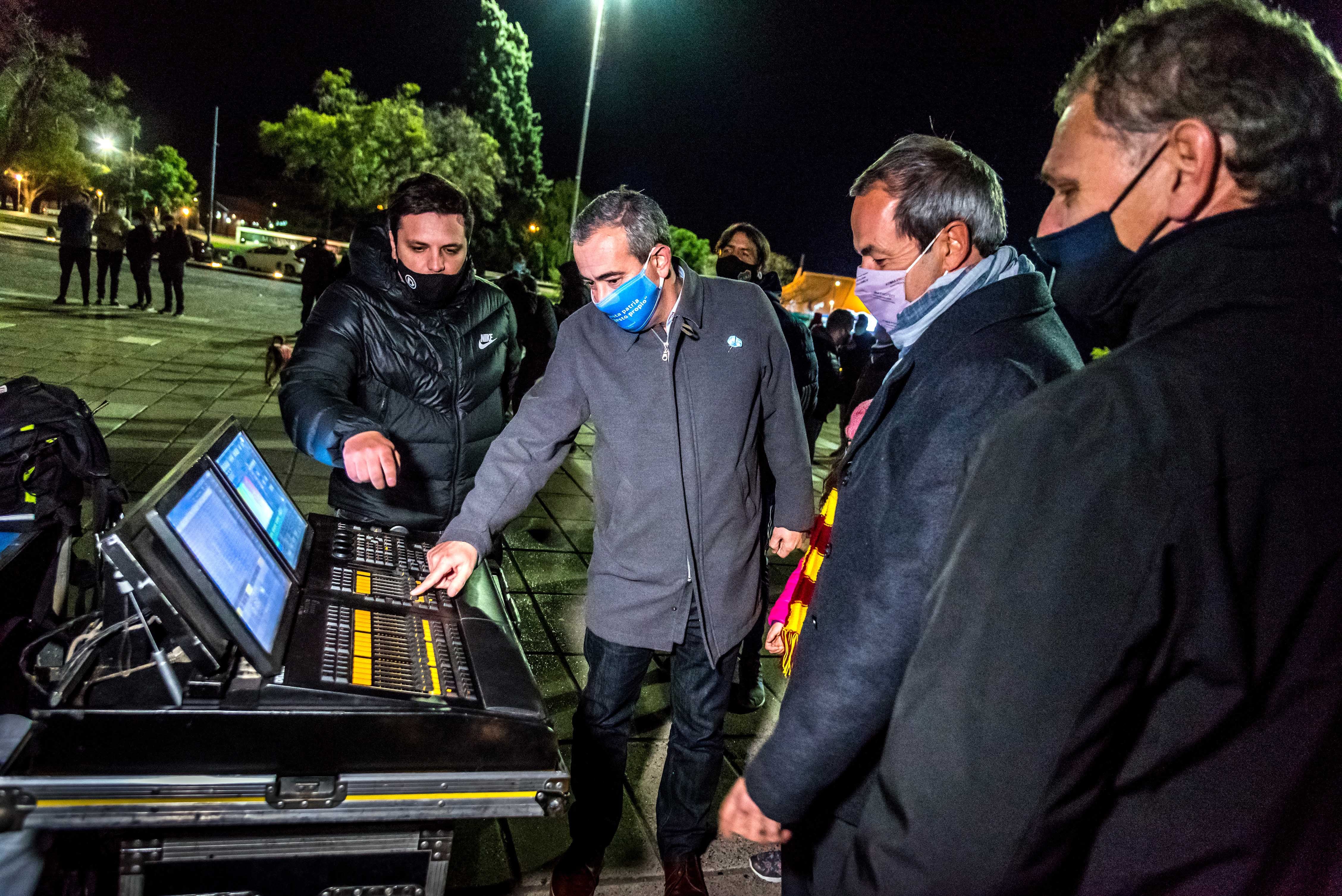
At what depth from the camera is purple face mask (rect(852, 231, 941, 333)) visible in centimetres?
174

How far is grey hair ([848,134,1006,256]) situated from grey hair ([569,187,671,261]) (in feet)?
2.30

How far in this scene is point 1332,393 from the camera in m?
0.84

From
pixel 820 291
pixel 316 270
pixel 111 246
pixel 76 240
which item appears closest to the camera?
pixel 316 270

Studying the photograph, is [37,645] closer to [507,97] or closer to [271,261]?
[271,261]

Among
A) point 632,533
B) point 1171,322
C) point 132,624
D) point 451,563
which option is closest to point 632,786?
point 632,533

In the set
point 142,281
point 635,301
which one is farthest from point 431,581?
point 142,281

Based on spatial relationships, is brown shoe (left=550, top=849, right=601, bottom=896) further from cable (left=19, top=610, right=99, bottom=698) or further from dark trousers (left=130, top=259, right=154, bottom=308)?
dark trousers (left=130, top=259, right=154, bottom=308)

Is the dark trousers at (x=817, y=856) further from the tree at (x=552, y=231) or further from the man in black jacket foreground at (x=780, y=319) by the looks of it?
the tree at (x=552, y=231)

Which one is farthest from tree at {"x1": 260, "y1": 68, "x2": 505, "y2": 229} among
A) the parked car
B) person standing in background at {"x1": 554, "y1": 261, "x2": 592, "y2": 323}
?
person standing in background at {"x1": 554, "y1": 261, "x2": 592, "y2": 323}

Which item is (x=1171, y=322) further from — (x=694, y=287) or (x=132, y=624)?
(x=132, y=624)

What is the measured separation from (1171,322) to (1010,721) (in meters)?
0.51

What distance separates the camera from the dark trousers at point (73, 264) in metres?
12.5

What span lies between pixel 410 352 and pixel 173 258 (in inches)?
530

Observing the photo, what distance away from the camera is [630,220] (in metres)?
2.18
